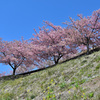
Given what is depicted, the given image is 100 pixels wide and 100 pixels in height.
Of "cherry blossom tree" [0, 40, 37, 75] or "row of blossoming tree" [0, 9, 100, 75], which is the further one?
"cherry blossom tree" [0, 40, 37, 75]

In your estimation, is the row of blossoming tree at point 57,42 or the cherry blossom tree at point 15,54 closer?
the row of blossoming tree at point 57,42

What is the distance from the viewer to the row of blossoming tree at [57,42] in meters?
14.1

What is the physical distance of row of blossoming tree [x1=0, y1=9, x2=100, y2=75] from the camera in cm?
1411

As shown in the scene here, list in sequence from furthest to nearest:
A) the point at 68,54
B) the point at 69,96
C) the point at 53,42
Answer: the point at 53,42 < the point at 68,54 < the point at 69,96

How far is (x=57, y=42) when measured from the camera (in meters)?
16.7

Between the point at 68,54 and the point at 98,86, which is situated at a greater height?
the point at 68,54

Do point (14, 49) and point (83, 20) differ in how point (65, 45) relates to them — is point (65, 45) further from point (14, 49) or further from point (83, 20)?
point (14, 49)

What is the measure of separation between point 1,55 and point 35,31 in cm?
780

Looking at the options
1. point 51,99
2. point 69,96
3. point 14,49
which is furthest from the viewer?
point 14,49

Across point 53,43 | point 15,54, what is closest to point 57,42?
point 53,43

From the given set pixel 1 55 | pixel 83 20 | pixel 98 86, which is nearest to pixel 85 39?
pixel 83 20

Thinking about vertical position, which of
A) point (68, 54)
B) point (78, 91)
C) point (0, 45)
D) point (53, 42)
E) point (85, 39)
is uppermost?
point (0, 45)

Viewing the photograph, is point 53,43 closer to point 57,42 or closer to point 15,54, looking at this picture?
point 57,42

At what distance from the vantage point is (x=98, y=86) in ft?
14.4
